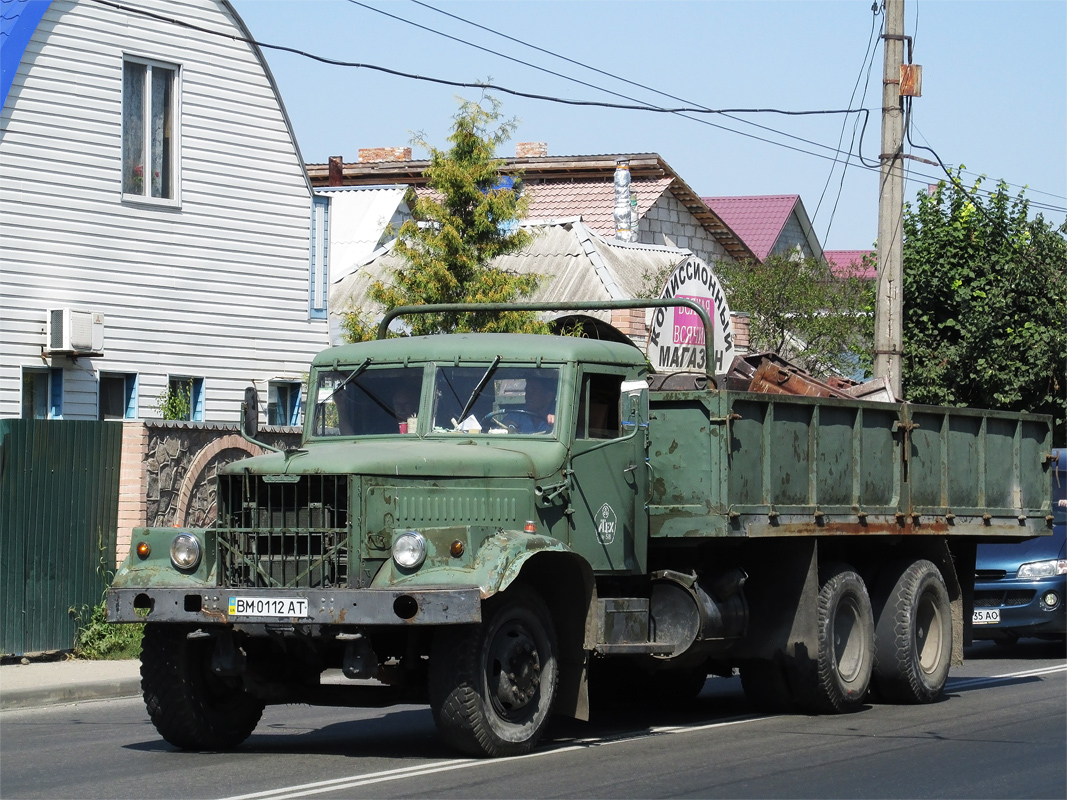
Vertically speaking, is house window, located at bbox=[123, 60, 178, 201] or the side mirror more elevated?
house window, located at bbox=[123, 60, 178, 201]

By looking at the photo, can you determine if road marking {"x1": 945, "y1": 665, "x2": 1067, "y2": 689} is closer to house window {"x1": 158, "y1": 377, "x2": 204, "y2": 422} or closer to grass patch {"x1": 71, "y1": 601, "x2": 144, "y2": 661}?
grass patch {"x1": 71, "y1": 601, "x2": 144, "y2": 661}

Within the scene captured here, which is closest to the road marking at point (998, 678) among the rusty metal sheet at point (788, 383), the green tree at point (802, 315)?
the rusty metal sheet at point (788, 383)

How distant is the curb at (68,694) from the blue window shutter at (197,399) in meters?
6.96

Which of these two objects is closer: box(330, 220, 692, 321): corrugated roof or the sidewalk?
the sidewalk

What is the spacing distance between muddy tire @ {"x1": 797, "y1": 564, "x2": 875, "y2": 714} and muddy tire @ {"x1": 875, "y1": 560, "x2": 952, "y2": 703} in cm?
21

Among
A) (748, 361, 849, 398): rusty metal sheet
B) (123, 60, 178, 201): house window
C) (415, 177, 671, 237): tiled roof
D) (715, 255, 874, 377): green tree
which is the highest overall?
(415, 177, 671, 237): tiled roof

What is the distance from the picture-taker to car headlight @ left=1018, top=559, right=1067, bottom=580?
16.6 metres

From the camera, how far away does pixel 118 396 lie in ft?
64.2

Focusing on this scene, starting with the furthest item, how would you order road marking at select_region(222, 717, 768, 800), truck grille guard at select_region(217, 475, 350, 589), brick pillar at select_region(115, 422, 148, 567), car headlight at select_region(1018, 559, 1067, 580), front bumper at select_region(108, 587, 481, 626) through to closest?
car headlight at select_region(1018, 559, 1067, 580) → brick pillar at select_region(115, 422, 148, 567) → truck grille guard at select_region(217, 475, 350, 589) → front bumper at select_region(108, 587, 481, 626) → road marking at select_region(222, 717, 768, 800)

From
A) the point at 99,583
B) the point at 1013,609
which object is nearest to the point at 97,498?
the point at 99,583

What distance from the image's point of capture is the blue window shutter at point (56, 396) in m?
18.6

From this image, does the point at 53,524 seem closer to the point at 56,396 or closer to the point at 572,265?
the point at 56,396

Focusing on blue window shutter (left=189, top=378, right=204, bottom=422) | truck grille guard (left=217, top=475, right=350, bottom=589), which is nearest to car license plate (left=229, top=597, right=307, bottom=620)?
truck grille guard (left=217, top=475, right=350, bottom=589)

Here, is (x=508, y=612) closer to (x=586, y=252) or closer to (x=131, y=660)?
(x=131, y=660)
